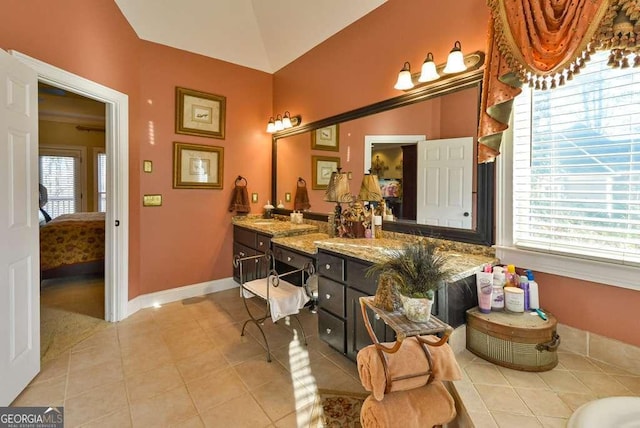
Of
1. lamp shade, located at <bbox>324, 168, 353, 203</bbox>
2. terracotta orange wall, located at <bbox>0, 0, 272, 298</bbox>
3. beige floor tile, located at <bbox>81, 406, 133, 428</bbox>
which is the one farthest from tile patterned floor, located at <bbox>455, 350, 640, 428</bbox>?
terracotta orange wall, located at <bbox>0, 0, 272, 298</bbox>

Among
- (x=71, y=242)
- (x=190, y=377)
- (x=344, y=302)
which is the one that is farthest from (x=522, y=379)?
(x=71, y=242)

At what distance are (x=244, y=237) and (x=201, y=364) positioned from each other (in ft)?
5.18

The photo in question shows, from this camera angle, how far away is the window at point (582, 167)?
4.62 ft

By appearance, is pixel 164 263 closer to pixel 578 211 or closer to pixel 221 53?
pixel 221 53

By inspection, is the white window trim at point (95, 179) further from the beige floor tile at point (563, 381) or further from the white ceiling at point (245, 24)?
the beige floor tile at point (563, 381)

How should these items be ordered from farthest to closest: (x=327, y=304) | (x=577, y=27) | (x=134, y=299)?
1. (x=134, y=299)
2. (x=327, y=304)
3. (x=577, y=27)

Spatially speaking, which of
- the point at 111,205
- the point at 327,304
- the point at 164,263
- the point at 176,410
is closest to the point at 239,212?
the point at 164,263

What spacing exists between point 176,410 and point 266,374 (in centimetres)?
57

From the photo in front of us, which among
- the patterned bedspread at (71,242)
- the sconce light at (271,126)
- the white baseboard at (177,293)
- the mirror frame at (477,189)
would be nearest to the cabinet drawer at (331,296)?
the mirror frame at (477,189)

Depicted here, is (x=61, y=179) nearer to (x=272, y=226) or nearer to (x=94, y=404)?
(x=272, y=226)

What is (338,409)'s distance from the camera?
174 cm

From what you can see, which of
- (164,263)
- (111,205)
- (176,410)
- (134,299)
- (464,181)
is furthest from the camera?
(164,263)

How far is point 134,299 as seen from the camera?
3119 millimetres

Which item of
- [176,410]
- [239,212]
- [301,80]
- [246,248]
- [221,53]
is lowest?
[176,410]
